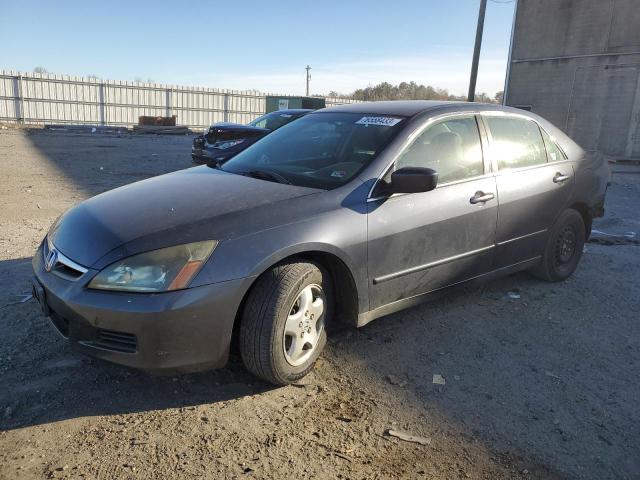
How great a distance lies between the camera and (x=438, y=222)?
356cm

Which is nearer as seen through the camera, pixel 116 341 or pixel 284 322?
pixel 116 341

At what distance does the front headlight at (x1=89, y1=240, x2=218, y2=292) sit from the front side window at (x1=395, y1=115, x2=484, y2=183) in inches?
60.5

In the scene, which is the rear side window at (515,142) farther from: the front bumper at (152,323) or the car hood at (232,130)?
the car hood at (232,130)

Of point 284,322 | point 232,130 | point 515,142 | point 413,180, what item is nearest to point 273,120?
point 232,130

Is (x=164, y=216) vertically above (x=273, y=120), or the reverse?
(x=273, y=120)

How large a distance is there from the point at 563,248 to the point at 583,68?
1548cm

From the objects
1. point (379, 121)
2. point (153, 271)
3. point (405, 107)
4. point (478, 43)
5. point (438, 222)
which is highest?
point (478, 43)

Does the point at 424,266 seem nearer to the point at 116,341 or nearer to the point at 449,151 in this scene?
the point at 449,151

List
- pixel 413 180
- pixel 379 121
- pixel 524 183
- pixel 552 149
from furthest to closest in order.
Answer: pixel 552 149 → pixel 524 183 → pixel 379 121 → pixel 413 180

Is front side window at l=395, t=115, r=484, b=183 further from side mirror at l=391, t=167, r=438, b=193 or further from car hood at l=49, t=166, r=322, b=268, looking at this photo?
car hood at l=49, t=166, r=322, b=268

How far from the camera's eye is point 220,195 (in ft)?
10.4

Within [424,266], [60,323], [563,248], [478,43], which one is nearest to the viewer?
[60,323]

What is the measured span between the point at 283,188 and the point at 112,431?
1641 mm

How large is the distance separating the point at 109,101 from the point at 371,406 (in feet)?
109
